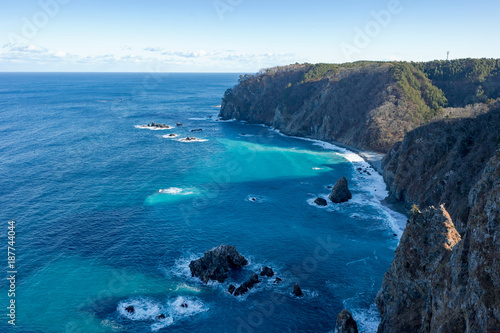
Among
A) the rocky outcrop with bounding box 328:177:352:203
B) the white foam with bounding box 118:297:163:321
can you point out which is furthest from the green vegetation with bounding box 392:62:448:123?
the white foam with bounding box 118:297:163:321

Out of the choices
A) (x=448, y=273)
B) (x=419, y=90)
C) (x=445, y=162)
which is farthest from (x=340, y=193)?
(x=419, y=90)

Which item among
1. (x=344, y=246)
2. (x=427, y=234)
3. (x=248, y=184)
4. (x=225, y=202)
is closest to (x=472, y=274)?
(x=427, y=234)

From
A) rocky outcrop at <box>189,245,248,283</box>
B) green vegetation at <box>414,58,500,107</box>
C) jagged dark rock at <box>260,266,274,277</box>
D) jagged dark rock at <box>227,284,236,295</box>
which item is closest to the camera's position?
jagged dark rock at <box>227,284,236,295</box>

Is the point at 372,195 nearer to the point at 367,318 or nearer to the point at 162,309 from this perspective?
the point at 367,318

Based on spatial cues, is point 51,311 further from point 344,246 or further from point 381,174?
point 381,174

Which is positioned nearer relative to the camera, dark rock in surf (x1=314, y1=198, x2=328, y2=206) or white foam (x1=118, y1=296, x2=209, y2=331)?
white foam (x1=118, y1=296, x2=209, y2=331)

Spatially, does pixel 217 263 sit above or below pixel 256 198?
below

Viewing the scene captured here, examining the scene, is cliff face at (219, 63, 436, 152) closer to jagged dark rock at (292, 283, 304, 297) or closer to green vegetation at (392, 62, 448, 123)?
green vegetation at (392, 62, 448, 123)
